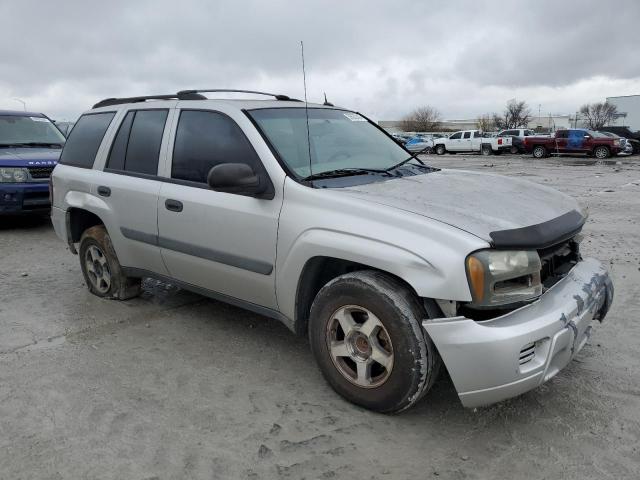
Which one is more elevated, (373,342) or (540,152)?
(373,342)

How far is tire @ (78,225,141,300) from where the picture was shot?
15.3ft

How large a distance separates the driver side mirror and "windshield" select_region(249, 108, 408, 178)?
0.84ft

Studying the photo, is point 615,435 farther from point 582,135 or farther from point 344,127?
Answer: point 582,135

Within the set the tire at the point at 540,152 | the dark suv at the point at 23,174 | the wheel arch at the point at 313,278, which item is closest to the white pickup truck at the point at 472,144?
the tire at the point at 540,152

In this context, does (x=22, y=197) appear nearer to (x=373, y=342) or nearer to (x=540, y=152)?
(x=373, y=342)

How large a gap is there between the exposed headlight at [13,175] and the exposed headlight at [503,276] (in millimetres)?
7348

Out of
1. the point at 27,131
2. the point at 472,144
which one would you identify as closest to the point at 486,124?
the point at 472,144

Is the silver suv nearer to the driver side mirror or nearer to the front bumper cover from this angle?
the driver side mirror

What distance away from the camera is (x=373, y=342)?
9.36 feet

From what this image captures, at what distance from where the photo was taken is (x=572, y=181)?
1559cm

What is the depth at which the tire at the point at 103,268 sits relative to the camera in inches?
183

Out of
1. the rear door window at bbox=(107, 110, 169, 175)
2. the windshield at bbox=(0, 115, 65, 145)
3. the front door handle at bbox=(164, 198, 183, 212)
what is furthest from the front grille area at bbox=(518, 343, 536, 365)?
the windshield at bbox=(0, 115, 65, 145)

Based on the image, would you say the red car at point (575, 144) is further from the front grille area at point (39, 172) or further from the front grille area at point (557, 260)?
the front grille area at point (557, 260)

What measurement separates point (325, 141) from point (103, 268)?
2410 millimetres
